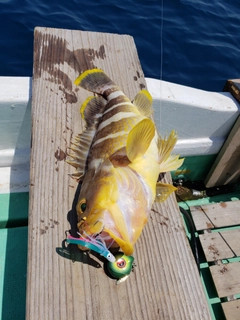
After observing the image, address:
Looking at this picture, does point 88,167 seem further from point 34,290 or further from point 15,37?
point 15,37

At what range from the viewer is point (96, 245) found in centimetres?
143

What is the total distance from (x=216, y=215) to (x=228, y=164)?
0.66m

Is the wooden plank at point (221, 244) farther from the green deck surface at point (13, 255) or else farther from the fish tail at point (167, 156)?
the green deck surface at point (13, 255)

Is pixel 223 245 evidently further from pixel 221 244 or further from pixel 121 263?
pixel 121 263

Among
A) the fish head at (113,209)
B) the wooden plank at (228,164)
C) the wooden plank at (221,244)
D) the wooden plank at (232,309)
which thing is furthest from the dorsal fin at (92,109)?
the wooden plank at (232,309)

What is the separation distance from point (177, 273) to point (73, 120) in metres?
1.33

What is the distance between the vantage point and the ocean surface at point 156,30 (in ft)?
17.7

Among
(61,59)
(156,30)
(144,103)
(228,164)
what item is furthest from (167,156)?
(156,30)

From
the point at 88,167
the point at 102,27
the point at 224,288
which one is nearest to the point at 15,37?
the point at 102,27

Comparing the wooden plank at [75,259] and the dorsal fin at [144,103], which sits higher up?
the dorsal fin at [144,103]

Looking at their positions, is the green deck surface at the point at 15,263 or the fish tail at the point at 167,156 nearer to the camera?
the fish tail at the point at 167,156

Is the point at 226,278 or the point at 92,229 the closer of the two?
the point at 92,229

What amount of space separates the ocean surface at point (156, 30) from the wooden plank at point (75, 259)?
3.17 meters

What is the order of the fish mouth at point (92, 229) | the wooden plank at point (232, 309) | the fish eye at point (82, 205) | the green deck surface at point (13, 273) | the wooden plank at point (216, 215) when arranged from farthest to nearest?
the wooden plank at point (216, 215)
the wooden plank at point (232, 309)
the green deck surface at point (13, 273)
the fish eye at point (82, 205)
the fish mouth at point (92, 229)
